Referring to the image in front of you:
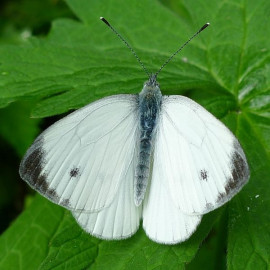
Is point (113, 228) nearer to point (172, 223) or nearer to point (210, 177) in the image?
point (172, 223)

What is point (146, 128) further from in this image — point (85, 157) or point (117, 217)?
point (117, 217)

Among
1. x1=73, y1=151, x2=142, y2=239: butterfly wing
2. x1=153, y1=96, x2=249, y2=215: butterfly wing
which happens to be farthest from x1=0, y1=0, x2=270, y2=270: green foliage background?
x1=153, y1=96, x2=249, y2=215: butterfly wing

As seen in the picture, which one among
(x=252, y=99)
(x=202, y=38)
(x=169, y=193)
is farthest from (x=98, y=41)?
(x=169, y=193)

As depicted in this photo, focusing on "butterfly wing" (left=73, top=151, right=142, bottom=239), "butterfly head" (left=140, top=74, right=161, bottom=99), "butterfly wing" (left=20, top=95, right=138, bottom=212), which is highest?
"butterfly head" (left=140, top=74, right=161, bottom=99)

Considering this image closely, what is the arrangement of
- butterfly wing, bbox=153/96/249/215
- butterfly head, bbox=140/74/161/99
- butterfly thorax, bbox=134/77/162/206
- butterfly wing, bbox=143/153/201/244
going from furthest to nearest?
butterfly head, bbox=140/74/161/99 < butterfly thorax, bbox=134/77/162/206 < butterfly wing, bbox=143/153/201/244 < butterfly wing, bbox=153/96/249/215

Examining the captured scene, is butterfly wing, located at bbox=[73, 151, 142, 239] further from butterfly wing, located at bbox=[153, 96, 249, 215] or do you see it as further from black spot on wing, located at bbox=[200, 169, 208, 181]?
black spot on wing, located at bbox=[200, 169, 208, 181]

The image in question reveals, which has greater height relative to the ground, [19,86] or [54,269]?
[19,86]
